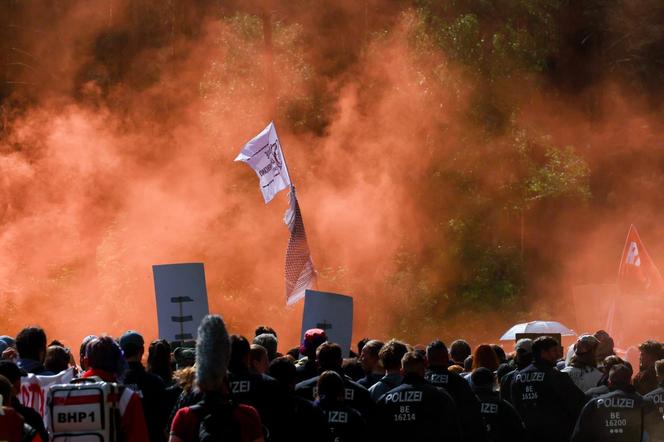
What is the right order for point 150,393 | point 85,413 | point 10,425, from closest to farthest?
1. point 10,425
2. point 85,413
3. point 150,393

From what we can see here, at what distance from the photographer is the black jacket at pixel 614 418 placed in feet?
26.4

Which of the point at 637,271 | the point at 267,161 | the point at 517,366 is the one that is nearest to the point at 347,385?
the point at 517,366

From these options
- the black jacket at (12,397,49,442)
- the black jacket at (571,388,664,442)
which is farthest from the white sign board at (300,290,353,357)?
the black jacket at (12,397,49,442)

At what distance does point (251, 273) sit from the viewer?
25969 millimetres

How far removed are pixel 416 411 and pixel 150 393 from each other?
1.96 meters

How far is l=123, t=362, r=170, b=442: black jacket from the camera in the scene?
762cm

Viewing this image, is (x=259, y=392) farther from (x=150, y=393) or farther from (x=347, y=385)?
(x=150, y=393)

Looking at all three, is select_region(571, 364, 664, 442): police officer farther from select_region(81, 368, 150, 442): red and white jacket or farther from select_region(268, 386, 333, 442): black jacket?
select_region(81, 368, 150, 442): red and white jacket

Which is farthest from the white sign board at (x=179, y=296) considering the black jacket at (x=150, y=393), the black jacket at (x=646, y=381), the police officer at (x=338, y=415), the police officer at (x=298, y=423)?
the police officer at (x=298, y=423)

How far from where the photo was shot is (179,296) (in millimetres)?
11211

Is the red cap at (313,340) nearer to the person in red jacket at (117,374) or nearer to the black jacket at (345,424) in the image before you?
the black jacket at (345,424)

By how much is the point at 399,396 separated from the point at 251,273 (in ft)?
61.9

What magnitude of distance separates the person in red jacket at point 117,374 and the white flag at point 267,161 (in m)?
7.84

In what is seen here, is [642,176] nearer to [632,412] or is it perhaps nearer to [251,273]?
[251,273]
